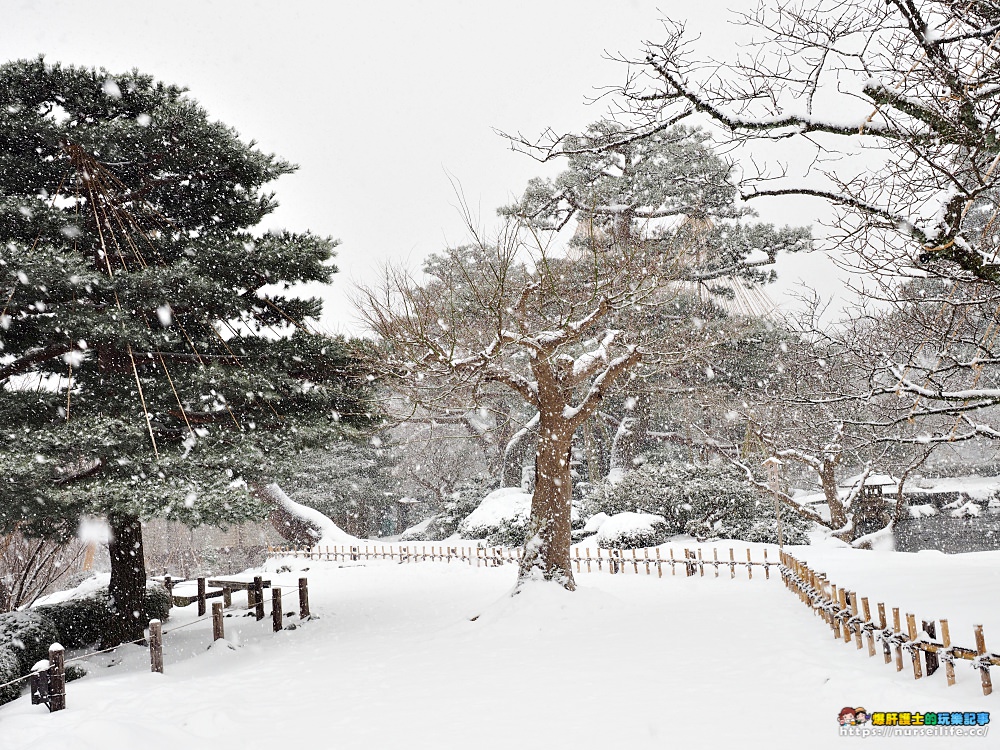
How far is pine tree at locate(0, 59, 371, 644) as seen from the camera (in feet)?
29.3

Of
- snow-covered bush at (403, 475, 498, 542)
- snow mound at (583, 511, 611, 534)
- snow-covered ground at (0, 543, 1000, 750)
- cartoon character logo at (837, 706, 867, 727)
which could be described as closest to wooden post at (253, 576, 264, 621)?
snow-covered ground at (0, 543, 1000, 750)

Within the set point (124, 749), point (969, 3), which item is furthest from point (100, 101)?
point (969, 3)

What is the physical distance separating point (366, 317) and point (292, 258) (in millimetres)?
3615

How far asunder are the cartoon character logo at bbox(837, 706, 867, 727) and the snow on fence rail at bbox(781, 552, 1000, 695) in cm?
93

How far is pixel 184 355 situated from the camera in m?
10.8

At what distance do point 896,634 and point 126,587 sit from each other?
11.7m

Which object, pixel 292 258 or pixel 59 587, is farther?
pixel 59 587

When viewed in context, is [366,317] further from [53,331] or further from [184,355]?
[53,331]

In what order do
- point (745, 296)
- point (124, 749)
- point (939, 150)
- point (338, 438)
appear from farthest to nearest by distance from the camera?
point (745, 296)
point (338, 438)
point (124, 749)
point (939, 150)

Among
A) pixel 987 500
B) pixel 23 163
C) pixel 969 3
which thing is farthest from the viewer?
pixel 987 500

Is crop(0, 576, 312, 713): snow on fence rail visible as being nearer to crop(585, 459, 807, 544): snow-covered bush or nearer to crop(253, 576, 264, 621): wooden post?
crop(253, 576, 264, 621): wooden post

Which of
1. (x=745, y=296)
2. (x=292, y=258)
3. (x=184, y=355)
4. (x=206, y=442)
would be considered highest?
(x=745, y=296)

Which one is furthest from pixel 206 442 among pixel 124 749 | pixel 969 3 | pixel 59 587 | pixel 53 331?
pixel 59 587

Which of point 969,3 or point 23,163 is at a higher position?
point 23,163
